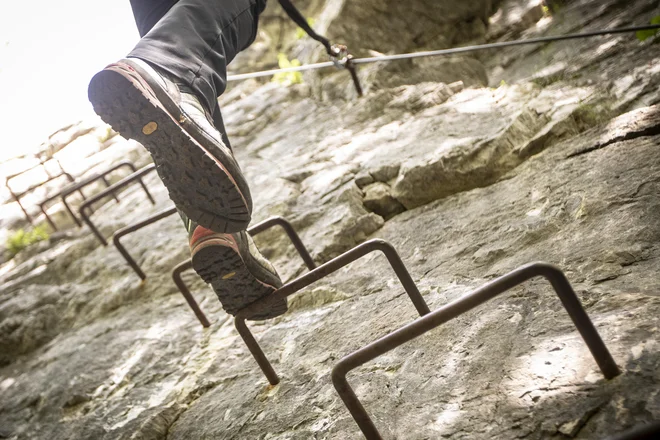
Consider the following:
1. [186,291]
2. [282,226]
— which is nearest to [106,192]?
[186,291]

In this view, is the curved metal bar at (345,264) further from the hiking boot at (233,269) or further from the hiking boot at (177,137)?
the hiking boot at (177,137)

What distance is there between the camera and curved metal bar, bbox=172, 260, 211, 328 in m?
2.68

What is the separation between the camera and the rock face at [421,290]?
4.39 feet

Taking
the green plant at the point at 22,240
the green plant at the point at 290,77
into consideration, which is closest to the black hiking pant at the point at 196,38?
the green plant at the point at 290,77

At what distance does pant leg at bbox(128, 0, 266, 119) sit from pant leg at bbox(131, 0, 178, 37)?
210mm

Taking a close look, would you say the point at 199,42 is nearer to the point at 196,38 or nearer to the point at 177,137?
A: the point at 196,38

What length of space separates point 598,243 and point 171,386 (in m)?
2.10

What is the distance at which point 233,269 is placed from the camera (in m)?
1.72

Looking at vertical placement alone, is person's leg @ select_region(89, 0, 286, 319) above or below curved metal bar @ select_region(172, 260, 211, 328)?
above

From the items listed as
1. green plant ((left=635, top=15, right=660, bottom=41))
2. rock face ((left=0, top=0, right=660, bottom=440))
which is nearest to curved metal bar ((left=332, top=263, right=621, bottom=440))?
rock face ((left=0, top=0, right=660, bottom=440))

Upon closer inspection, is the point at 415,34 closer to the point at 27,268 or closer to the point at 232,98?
the point at 232,98

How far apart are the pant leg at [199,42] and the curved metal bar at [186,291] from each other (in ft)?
3.88

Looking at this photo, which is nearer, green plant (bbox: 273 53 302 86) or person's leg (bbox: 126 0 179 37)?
person's leg (bbox: 126 0 179 37)

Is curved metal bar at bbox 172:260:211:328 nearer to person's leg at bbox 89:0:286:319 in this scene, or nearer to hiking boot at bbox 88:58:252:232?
person's leg at bbox 89:0:286:319
